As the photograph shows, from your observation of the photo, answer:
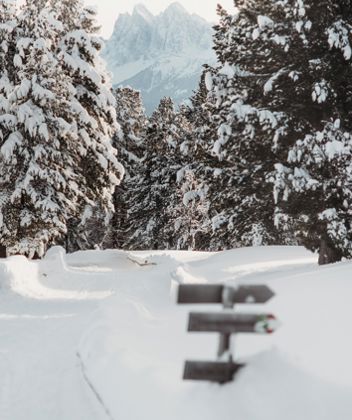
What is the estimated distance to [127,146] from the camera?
37469 mm

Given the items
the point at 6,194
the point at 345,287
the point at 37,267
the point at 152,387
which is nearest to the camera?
the point at 152,387

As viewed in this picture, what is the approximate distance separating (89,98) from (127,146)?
1477 cm

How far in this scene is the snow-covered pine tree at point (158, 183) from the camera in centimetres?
3812

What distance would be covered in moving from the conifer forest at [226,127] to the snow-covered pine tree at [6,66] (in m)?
0.05

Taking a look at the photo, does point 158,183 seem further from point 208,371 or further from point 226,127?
point 208,371

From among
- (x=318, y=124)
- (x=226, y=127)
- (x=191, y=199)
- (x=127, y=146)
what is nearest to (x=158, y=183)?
(x=127, y=146)

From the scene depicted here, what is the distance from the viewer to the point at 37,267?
17.2 m

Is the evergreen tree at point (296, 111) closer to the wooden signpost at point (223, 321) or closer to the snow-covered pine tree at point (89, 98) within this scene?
the wooden signpost at point (223, 321)

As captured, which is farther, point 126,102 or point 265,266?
point 126,102

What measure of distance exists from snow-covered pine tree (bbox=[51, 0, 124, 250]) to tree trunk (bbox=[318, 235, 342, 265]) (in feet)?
38.1

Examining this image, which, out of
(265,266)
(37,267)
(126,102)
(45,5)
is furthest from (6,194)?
(126,102)

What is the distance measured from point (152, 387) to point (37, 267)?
12257mm

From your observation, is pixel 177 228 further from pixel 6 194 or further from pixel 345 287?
pixel 345 287

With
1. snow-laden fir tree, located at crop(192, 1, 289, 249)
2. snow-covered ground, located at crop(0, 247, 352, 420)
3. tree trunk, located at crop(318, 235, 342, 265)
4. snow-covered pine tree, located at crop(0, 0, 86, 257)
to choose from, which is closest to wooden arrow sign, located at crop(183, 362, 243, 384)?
snow-covered ground, located at crop(0, 247, 352, 420)
